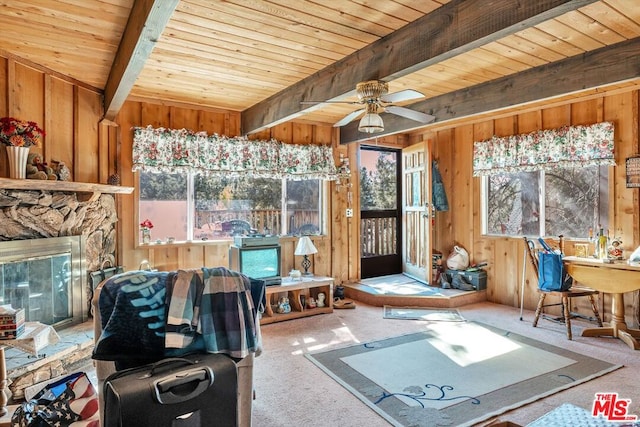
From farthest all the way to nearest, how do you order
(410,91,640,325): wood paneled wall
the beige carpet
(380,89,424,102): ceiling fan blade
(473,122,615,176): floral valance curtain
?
(473,122,615,176): floral valance curtain
(410,91,640,325): wood paneled wall
(380,89,424,102): ceiling fan blade
the beige carpet

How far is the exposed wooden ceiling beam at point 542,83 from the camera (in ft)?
8.68

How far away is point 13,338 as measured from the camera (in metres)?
2.19

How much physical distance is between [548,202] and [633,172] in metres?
0.89

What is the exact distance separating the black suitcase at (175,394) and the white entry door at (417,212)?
3.93 meters

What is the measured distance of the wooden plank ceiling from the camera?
204 cm

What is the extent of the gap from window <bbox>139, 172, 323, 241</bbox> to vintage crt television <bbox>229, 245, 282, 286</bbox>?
0.39 m

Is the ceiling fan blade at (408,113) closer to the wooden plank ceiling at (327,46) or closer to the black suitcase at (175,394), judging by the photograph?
the wooden plank ceiling at (327,46)

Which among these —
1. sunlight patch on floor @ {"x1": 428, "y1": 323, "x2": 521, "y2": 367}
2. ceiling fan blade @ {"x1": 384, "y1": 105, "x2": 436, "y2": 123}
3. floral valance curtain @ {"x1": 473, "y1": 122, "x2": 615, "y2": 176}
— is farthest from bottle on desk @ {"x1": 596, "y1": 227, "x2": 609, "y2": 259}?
ceiling fan blade @ {"x1": 384, "y1": 105, "x2": 436, "y2": 123}

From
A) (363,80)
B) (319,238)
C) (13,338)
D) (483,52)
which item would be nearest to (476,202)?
(319,238)

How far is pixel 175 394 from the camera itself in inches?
56.9

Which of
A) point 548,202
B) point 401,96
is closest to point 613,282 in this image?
point 548,202

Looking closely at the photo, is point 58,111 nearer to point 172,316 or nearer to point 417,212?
point 172,316

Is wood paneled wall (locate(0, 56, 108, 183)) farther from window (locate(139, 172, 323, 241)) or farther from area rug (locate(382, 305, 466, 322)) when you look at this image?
area rug (locate(382, 305, 466, 322))

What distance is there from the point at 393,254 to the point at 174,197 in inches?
134
